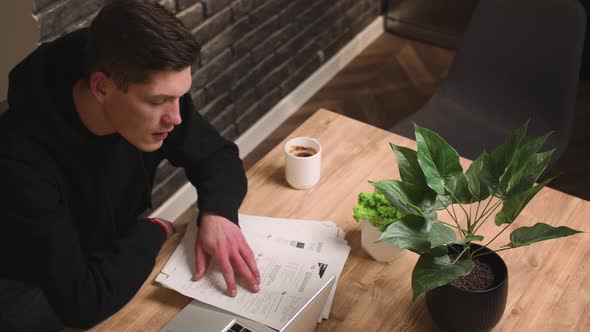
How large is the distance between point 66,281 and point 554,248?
996 mm

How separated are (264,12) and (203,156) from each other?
1.27m

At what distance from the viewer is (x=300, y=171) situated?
153cm

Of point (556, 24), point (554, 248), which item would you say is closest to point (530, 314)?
point (554, 248)

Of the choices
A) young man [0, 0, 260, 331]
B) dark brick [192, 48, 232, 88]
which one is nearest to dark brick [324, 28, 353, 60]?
dark brick [192, 48, 232, 88]

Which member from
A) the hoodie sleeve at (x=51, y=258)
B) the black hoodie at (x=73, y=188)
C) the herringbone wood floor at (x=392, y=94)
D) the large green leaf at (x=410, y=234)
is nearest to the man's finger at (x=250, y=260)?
the black hoodie at (x=73, y=188)

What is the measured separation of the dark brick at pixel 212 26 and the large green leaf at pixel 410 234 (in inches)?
57.4

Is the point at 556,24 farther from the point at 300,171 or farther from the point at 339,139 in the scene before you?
the point at 300,171

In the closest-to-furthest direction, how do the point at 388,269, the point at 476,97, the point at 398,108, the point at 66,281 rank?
the point at 66,281
the point at 388,269
the point at 476,97
the point at 398,108

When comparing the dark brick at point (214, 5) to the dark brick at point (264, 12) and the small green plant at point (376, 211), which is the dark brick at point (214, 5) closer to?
the dark brick at point (264, 12)

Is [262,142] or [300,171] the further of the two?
[262,142]

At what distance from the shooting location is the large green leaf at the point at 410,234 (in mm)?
1082

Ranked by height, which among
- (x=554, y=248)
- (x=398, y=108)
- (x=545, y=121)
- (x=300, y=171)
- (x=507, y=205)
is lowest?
(x=398, y=108)

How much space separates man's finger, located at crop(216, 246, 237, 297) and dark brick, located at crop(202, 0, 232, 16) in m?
1.28

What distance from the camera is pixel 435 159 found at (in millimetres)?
1127
